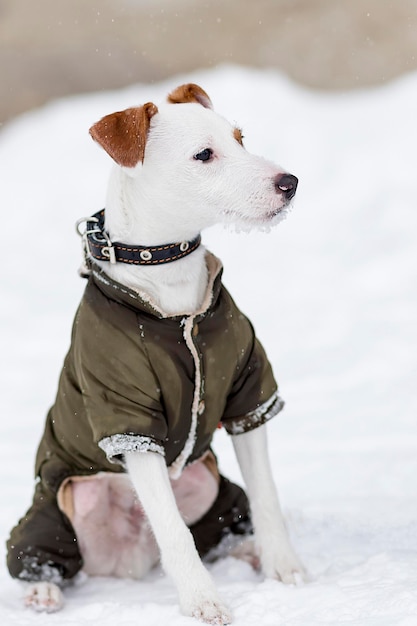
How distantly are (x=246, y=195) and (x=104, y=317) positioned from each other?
1.68ft

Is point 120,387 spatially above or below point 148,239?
below

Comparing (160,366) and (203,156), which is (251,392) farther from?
(203,156)

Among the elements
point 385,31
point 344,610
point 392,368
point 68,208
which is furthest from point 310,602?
point 385,31

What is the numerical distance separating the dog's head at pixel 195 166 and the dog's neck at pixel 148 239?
36mm

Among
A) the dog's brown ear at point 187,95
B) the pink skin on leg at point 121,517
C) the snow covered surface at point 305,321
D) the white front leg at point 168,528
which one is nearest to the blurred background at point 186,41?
the snow covered surface at point 305,321

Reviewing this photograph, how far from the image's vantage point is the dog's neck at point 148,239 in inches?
109

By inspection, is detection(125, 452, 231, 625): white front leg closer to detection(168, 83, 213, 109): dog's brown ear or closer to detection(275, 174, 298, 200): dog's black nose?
detection(275, 174, 298, 200): dog's black nose

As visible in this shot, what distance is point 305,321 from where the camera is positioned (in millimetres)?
5852

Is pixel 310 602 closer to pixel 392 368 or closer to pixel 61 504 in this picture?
pixel 61 504

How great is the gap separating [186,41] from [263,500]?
23.6 ft

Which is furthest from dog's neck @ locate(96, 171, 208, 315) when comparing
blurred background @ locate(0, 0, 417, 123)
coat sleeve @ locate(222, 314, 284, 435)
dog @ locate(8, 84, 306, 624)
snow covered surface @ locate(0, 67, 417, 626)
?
blurred background @ locate(0, 0, 417, 123)

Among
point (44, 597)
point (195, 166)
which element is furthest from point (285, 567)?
point (195, 166)

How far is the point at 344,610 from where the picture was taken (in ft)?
8.32

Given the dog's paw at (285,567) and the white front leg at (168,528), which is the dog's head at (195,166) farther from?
the dog's paw at (285,567)
